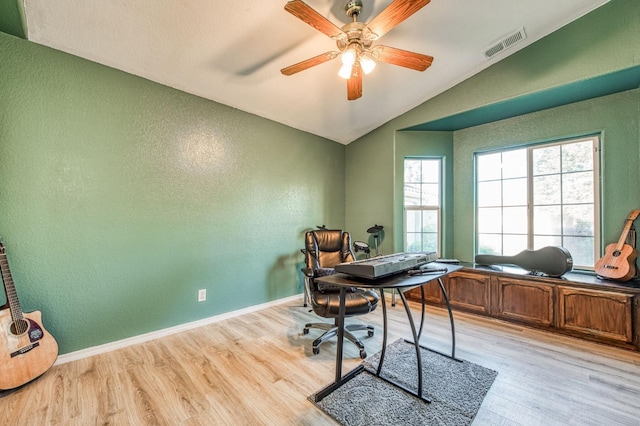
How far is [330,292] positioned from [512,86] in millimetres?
2877

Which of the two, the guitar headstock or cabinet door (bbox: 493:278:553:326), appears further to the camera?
cabinet door (bbox: 493:278:553:326)

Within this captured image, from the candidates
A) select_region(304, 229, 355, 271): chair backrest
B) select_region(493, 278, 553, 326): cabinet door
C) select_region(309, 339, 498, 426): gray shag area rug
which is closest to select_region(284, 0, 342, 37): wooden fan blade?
select_region(304, 229, 355, 271): chair backrest

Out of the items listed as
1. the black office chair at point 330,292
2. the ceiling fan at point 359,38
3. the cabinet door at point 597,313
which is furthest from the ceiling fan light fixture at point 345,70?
the cabinet door at point 597,313

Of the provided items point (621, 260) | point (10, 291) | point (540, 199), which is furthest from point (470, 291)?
point (10, 291)

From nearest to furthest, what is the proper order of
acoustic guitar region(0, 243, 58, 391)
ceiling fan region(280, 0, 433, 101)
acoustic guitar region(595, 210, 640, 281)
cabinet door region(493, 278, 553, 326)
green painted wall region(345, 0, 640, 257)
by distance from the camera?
ceiling fan region(280, 0, 433, 101) → acoustic guitar region(0, 243, 58, 391) → green painted wall region(345, 0, 640, 257) → acoustic guitar region(595, 210, 640, 281) → cabinet door region(493, 278, 553, 326)

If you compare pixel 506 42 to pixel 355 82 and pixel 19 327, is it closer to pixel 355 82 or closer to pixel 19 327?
pixel 355 82

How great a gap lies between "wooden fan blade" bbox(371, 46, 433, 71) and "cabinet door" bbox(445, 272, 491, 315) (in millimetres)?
2432

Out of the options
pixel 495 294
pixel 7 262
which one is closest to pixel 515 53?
pixel 495 294

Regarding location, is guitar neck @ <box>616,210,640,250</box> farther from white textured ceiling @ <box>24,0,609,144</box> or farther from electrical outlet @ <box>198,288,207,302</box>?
electrical outlet @ <box>198,288,207,302</box>

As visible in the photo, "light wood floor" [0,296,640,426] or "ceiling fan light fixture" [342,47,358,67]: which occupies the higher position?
"ceiling fan light fixture" [342,47,358,67]

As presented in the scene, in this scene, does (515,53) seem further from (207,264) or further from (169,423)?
(169,423)

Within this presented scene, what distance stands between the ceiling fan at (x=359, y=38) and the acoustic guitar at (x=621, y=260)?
254 centimetres

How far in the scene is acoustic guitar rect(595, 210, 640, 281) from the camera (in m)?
2.41

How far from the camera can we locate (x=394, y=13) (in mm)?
1585
